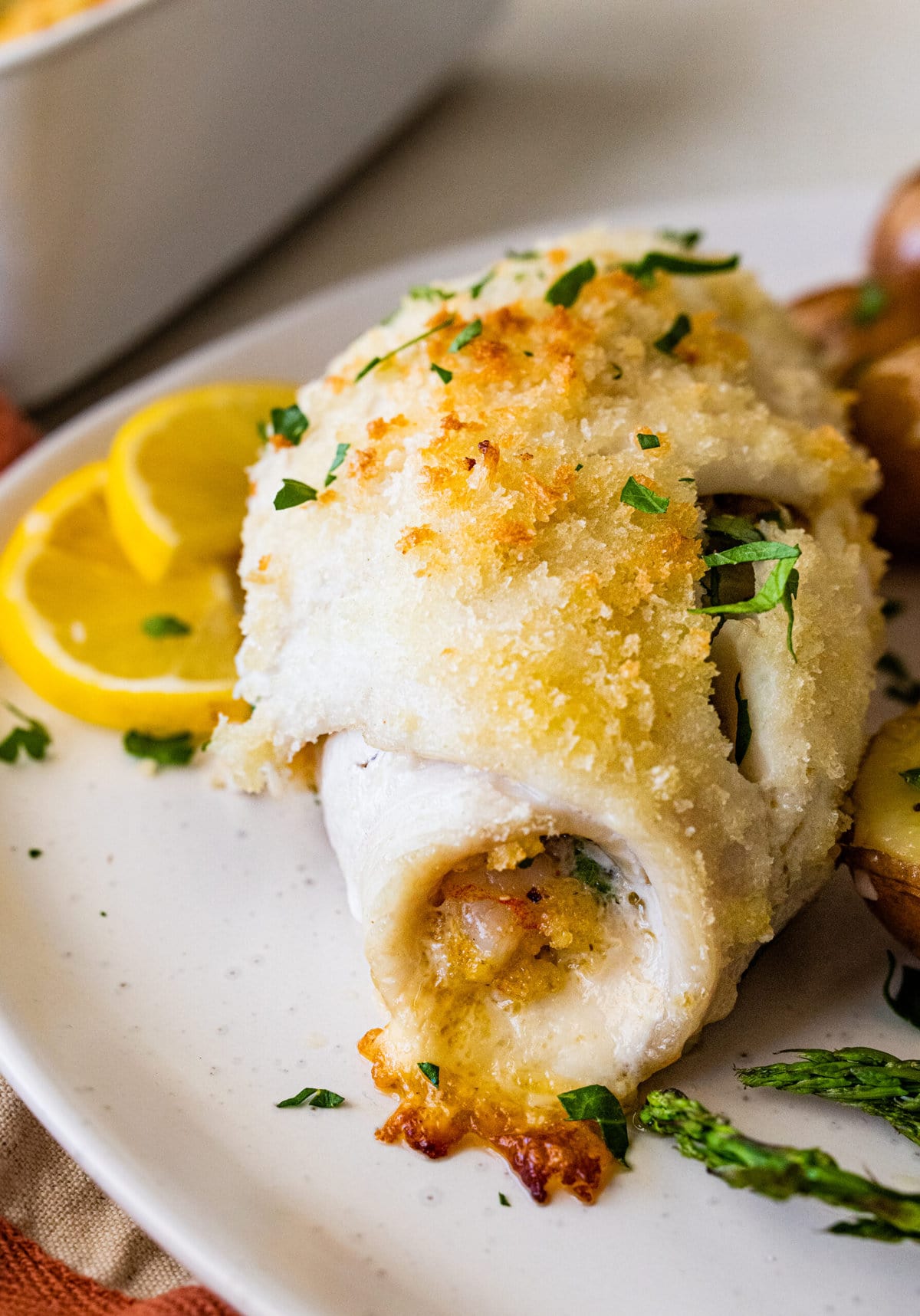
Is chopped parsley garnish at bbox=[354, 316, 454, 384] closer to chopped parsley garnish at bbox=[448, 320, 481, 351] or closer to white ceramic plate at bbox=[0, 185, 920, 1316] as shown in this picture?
chopped parsley garnish at bbox=[448, 320, 481, 351]

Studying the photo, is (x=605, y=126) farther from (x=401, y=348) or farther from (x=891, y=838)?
(x=891, y=838)

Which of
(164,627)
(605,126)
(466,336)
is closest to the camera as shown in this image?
(466,336)

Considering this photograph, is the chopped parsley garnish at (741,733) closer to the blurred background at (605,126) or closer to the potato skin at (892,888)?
the potato skin at (892,888)

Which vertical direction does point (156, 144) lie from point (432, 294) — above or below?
above

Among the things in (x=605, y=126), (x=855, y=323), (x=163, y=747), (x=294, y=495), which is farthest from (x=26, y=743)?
(x=605, y=126)

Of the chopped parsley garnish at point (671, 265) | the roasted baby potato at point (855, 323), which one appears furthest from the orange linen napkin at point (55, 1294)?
the roasted baby potato at point (855, 323)

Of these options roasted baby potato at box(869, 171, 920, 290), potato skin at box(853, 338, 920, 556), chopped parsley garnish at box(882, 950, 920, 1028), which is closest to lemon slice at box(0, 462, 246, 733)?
chopped parsley garnish at box(882, 950, 920, 1028)

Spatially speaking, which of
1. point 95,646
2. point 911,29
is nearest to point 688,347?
point 95,646
